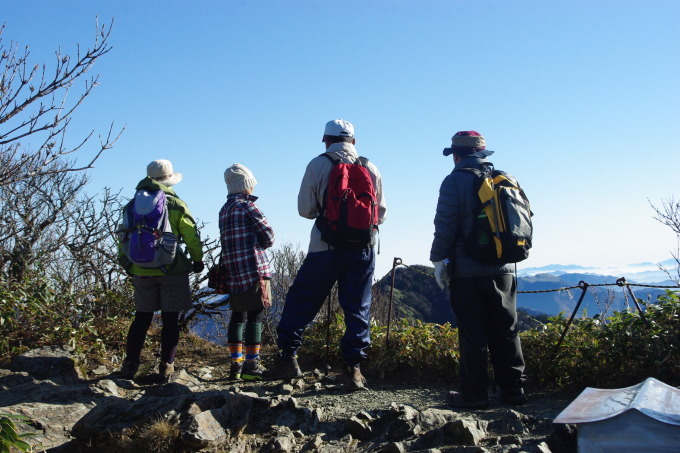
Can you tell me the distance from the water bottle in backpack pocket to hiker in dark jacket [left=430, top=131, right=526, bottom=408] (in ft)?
7.44

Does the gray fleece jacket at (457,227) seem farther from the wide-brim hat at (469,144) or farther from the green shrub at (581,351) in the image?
the green shrub at (581,351)

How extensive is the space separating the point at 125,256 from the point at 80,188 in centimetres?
629

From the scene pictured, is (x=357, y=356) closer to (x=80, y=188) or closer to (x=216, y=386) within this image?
(x=216, y=386)

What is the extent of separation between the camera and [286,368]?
5473 mm

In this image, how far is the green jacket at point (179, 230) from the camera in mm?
5418

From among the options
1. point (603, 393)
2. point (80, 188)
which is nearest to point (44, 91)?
point (603, 393)

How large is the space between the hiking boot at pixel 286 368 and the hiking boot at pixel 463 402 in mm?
1426

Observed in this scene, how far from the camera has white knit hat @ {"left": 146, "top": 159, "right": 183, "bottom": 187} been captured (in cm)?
554

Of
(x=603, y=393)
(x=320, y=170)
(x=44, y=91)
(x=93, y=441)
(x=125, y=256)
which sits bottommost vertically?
(x=93, y=441)

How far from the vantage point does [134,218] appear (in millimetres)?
5363

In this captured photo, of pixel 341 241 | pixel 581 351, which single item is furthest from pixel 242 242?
pixel 581 351

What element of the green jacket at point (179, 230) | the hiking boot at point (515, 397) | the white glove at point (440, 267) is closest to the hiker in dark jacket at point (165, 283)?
the green jacket at point (179, 230)

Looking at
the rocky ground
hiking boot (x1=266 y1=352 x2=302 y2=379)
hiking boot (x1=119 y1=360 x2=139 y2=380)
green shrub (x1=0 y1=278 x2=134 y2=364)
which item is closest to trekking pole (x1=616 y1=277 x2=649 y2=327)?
the rocky ground

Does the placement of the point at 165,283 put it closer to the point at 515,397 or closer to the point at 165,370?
the point at 165,370
